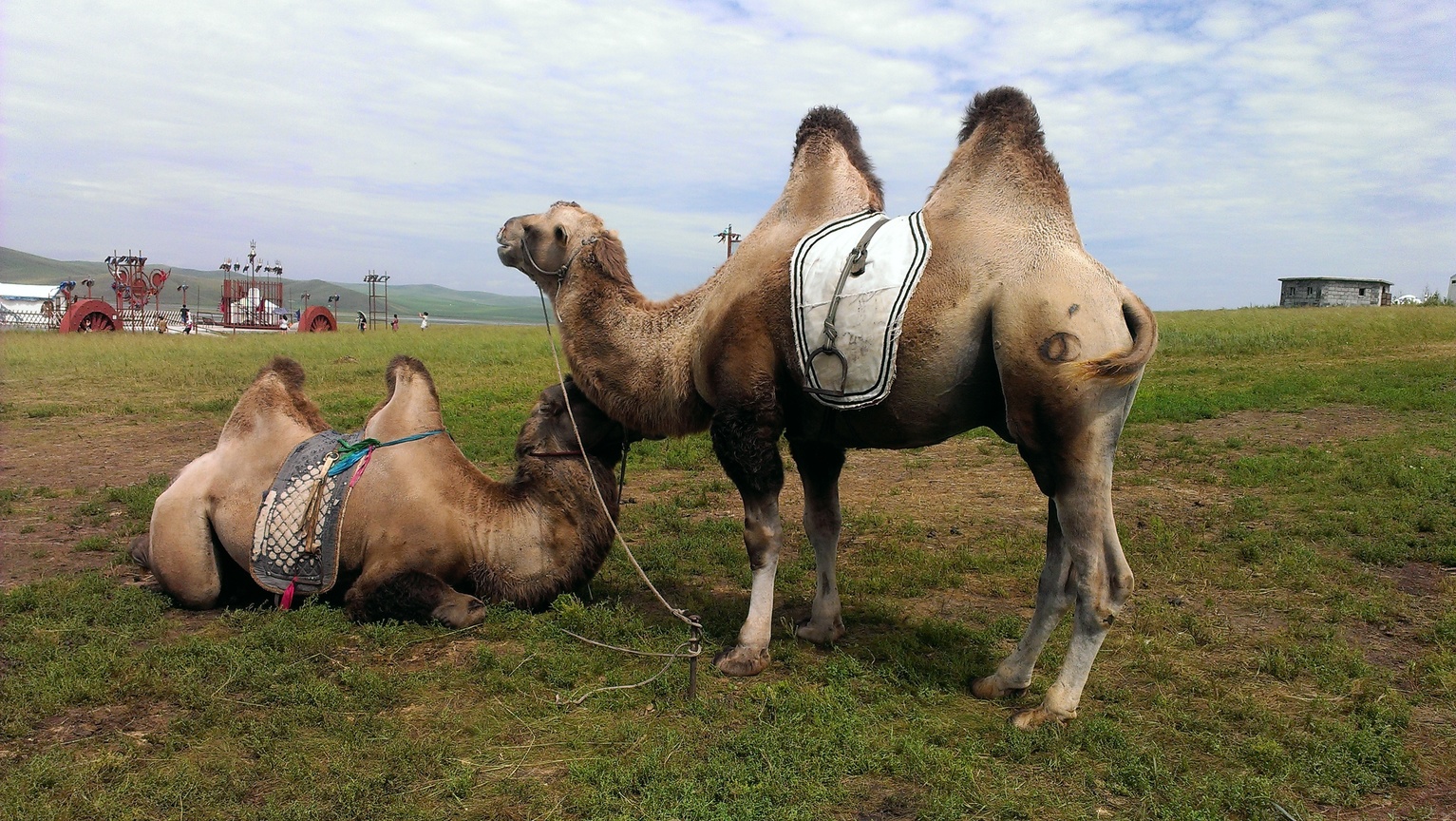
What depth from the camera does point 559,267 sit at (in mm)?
5980

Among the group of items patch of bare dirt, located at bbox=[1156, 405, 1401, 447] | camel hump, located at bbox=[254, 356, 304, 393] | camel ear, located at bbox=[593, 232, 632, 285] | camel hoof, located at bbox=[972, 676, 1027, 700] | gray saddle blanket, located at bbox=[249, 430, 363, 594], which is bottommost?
camel hoof, located at bbox=[972, 676, 1027, 700]

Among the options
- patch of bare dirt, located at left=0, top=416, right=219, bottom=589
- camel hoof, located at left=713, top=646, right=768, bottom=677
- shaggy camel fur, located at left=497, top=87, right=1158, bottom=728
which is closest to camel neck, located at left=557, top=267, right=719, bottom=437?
shaggy camel fur, located at left=497, top=87, right=1158, bottom=728

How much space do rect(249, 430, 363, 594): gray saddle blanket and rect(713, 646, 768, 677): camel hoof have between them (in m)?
2.46

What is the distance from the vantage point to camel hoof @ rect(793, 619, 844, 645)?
5.55 metres

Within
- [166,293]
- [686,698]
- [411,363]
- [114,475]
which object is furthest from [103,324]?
[166,293]

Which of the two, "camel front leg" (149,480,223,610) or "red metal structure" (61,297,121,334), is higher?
"red metal structure" (61,297,121,334)

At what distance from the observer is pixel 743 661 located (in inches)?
199

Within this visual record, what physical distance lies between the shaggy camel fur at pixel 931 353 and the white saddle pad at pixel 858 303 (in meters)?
0.08

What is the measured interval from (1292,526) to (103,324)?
45173 mm

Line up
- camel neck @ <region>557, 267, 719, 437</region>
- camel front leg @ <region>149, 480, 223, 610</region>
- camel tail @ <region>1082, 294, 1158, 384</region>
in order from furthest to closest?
camel front leg @ <region>149, 480, 223, 610</region>, camel neck @ <region>557, 267, 719, 437</region>, camel tail @ <region>1082, 294, 1158, 384</region>

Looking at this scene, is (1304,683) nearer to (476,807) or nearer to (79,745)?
(476,807)

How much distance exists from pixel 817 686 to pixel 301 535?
3243mm

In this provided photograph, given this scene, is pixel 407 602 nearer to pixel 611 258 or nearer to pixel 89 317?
pixel 611 258

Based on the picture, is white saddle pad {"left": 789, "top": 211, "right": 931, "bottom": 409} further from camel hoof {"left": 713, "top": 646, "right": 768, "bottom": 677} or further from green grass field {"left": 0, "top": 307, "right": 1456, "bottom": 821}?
green grass field {"left": 0, "top": 307, "right": 1456, "bottom": 821}
